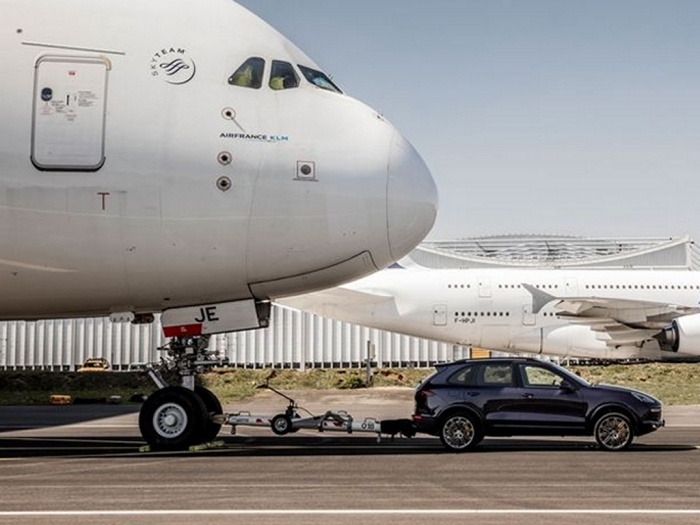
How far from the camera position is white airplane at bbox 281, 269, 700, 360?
4438 centimetres

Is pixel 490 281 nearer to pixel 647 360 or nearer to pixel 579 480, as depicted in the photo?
pixel 647 360

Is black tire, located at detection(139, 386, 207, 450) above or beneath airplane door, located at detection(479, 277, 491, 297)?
beneath

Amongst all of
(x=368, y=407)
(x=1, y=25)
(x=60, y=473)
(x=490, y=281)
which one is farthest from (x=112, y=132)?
(x=490, y=281)

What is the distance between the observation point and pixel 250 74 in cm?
1552

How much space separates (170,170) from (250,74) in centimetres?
197

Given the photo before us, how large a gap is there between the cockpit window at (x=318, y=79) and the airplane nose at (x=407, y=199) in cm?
137

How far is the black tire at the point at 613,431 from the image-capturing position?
17312mm

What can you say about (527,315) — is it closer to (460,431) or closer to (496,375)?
(496,375)

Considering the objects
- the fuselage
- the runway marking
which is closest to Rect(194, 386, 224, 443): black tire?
the fuselage

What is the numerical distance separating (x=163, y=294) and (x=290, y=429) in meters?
3.33

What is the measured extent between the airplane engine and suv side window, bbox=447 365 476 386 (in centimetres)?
2381

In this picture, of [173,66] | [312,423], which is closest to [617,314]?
[312,423]

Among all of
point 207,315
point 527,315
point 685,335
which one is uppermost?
point 527,315

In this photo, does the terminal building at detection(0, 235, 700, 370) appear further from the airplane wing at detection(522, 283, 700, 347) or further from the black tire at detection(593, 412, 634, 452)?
the black tire at detection(593, 412, 634, 452)
